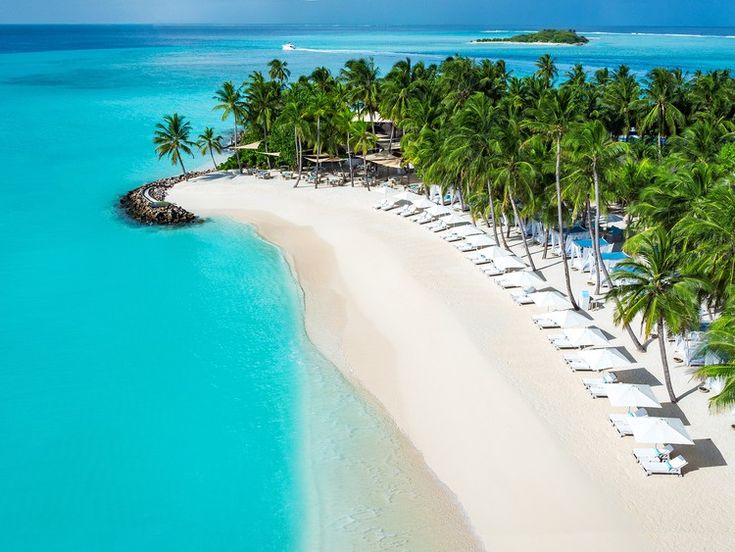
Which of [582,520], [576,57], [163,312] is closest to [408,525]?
[582,520]

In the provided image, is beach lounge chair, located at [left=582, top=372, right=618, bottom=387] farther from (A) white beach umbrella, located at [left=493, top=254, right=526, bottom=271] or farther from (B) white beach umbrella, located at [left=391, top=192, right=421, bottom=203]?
(B) white beach umbrella, located at [left=391, top=192, right=421, bottom=203]

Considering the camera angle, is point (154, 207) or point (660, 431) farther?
point (154, 207)

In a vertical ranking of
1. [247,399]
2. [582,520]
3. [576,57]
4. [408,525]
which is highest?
[576,57]

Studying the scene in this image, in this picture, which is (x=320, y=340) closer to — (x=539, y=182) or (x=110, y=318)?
(x=110, y=318)

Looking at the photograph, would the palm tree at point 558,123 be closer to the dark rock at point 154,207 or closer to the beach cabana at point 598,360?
the beach cabana at point 598,360

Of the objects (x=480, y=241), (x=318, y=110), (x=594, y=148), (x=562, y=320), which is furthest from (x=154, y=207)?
(x=562, y=320)

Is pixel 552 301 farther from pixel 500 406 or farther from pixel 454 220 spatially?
pixel 454 220
